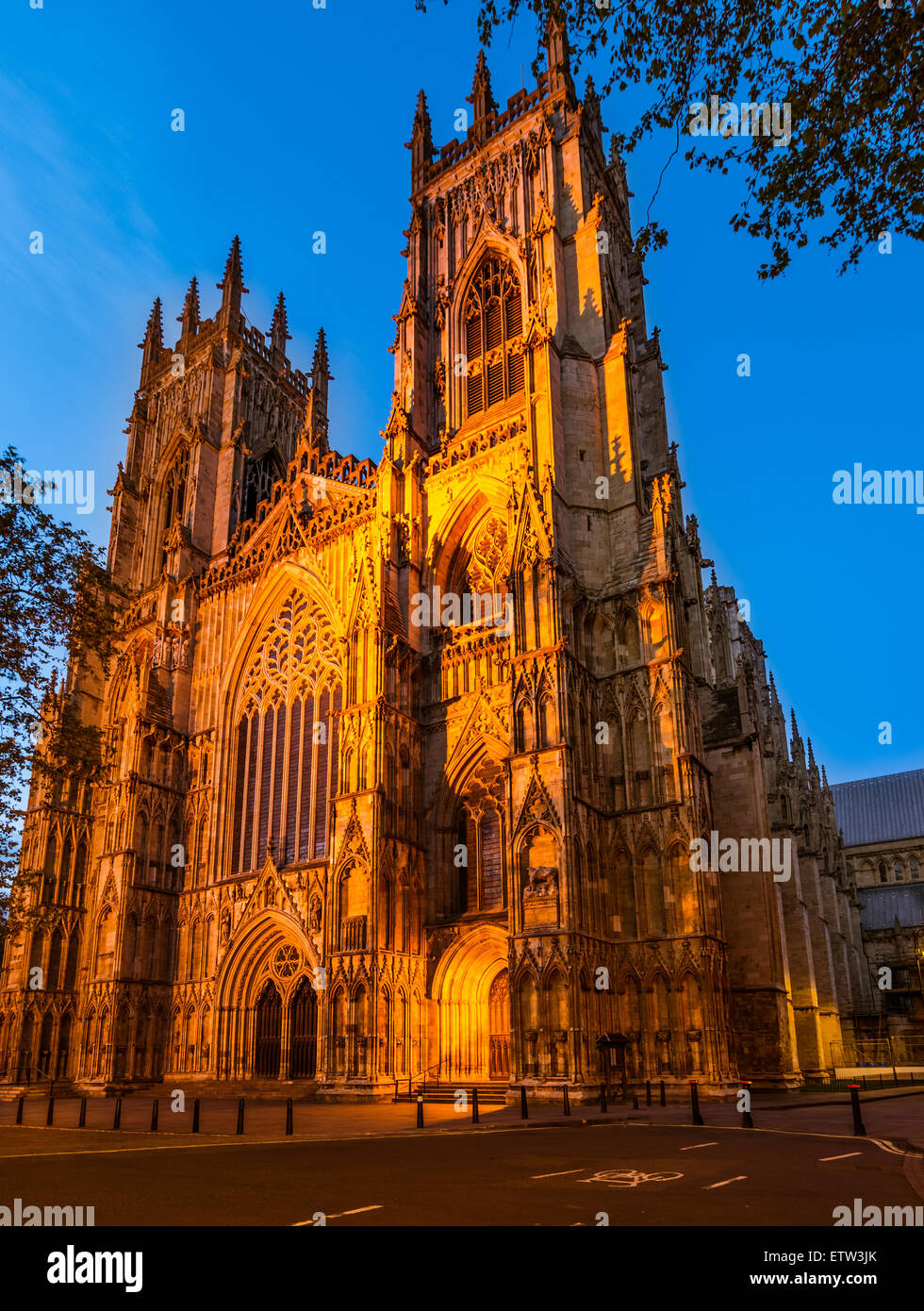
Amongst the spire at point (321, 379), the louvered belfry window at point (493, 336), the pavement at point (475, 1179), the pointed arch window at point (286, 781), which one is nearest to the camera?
the pavement at point (475, 1179)

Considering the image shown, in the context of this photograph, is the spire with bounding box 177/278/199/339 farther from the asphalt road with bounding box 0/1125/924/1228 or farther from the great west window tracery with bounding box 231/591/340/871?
the asphalt road with bounding box 0/1125/924/1228

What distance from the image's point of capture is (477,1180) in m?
9.27

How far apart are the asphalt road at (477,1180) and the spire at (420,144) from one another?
128ft

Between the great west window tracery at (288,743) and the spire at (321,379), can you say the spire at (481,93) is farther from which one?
the great west window tracery at (288,743)

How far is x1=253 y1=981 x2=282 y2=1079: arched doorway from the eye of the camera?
1160 inches

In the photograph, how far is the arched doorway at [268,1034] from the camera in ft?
96.6

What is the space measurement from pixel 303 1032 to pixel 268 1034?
5.18 ft

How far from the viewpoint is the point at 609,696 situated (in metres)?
26.7

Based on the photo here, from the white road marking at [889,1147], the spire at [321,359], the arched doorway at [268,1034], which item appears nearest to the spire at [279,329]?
the spire at [321,359]

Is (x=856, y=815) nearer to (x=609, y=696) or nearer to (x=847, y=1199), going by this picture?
(x=609, y=696)

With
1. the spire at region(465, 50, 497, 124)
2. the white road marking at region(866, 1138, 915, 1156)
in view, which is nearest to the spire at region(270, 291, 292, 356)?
the spire at region(465, 50, 497, 124)

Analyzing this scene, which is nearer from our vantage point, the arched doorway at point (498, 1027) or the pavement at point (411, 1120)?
the pavement at point (411, 1120)

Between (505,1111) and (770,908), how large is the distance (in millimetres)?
11806
